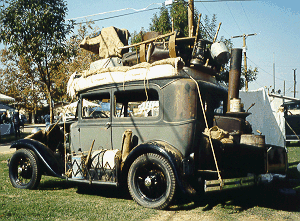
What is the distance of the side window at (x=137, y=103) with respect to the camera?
500cm

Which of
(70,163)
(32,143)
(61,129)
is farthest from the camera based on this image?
(61,129)

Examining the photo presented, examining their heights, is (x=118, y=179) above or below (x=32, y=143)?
below

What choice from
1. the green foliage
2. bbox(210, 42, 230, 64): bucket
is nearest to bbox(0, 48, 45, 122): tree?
the green foliage

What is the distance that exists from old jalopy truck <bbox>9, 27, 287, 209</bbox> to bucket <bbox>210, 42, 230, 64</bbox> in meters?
0.02

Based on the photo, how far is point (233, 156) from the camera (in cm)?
448

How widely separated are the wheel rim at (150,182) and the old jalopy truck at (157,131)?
0.02 m

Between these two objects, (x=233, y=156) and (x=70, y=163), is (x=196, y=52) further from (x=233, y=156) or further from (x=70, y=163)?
(x=70, y=163)

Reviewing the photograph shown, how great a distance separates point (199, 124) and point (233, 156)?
701mm

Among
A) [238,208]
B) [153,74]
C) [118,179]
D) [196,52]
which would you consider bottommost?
[238,208]

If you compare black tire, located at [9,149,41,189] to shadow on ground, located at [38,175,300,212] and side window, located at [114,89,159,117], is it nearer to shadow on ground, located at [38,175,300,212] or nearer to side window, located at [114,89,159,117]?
shadow on ground, located at [38,175,300,212]

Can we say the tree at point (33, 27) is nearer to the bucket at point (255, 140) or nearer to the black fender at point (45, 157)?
the black fender at point (45, 157)

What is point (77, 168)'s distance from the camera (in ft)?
17.0

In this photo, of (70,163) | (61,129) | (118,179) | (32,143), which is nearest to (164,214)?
(118,179)

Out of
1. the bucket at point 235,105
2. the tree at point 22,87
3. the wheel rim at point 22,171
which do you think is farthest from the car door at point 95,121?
the tree at point 22,87
